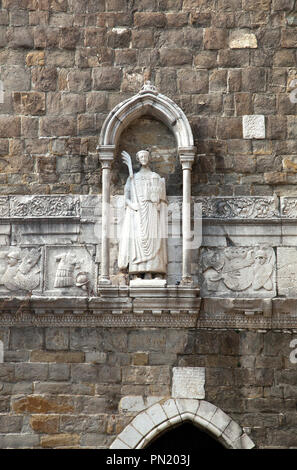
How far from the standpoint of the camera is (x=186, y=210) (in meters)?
9.02

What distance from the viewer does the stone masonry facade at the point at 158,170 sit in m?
8.77

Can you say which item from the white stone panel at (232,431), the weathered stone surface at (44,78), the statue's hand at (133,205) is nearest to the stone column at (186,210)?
the statue's hand at (133,205)

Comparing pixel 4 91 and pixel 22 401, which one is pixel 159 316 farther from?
pixel 4 91

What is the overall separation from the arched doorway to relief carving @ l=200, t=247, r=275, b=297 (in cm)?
132

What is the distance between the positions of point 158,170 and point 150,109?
62cm

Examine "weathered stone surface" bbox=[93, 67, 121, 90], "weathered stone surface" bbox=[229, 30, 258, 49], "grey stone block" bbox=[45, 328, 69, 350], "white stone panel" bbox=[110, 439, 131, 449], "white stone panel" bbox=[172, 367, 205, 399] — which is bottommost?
"white stone panel" bbox=[110, 439, 131, 449]

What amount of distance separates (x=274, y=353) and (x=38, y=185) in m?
2.87

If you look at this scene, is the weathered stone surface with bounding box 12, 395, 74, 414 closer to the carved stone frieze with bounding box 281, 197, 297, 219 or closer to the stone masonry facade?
the stone masonry facade

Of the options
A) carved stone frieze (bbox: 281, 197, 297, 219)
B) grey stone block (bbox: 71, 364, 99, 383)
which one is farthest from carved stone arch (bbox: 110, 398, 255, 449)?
carved stone frieze (bbox: 281, 197, 297, 219)

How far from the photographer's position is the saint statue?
350 inches

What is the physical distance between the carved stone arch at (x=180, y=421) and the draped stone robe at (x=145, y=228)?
1300 mm

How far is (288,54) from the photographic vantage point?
9461mm
